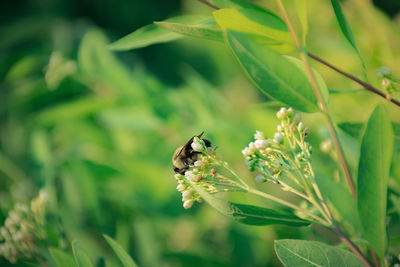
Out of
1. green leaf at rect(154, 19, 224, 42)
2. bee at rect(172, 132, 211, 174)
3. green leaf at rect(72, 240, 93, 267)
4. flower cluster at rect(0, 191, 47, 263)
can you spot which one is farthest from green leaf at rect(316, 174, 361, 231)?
flower cluster at rect(0, 191, 47, 263)

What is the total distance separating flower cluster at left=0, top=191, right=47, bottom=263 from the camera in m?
1.05

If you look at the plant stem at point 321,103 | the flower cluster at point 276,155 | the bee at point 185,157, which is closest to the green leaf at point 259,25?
the plant stem at point 321,103

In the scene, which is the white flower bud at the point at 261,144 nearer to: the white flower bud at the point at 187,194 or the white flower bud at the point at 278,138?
Result: the white flower bud at the point at 278,138

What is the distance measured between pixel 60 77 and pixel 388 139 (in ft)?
5.37

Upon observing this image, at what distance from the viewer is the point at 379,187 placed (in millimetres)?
615

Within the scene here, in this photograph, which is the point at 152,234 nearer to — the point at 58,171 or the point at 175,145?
the point at 175,145

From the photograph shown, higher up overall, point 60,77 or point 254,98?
point 60,77

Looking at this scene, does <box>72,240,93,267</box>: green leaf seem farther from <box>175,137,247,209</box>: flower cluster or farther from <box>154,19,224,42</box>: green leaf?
<box>154,19,224,42</box>: green leaf

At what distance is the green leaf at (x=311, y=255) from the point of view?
0.63 meters

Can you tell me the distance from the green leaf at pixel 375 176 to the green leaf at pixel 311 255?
0.17 ft

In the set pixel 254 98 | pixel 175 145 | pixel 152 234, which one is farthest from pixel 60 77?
pixel 254 98

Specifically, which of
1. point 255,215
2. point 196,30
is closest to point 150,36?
point 196,30

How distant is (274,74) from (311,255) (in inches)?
12.6

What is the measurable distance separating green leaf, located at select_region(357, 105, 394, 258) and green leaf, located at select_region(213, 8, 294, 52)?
0.22 metres
